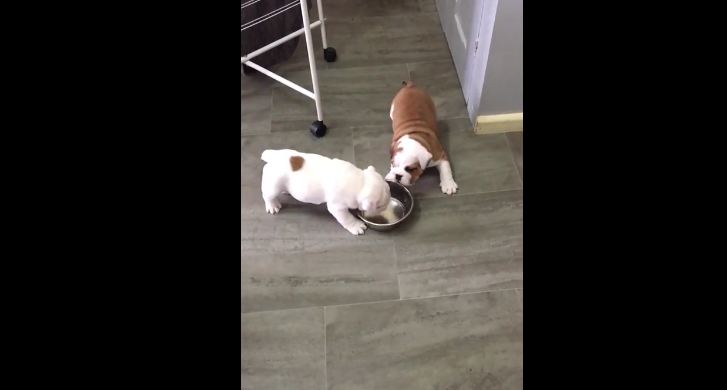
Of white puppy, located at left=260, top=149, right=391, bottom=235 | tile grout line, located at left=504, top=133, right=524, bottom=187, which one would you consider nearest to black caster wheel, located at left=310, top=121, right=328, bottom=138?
white puppy, located at left=260, top=149, right=391, bottom=235

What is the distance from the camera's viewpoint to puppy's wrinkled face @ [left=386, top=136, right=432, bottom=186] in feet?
4.94

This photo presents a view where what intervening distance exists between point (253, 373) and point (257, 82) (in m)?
1.21

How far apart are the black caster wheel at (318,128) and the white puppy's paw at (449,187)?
0.49m

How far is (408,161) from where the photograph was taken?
4.93 ft

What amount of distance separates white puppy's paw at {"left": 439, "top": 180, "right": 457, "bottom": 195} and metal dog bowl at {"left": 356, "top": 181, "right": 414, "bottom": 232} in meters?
0.11

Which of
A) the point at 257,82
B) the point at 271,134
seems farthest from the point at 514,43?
the point at 257,82

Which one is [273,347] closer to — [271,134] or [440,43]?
[271,134]

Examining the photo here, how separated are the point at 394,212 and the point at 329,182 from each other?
1.00 feet

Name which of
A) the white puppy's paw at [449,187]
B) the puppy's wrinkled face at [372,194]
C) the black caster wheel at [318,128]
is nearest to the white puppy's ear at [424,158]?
the white puppy's paw at [449,187]

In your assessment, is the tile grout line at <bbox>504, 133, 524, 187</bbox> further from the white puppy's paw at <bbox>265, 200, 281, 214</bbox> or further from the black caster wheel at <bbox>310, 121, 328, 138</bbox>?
the white puppy's paw at <bbox>265, 200, 281, 214</bbox>

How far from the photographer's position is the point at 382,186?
1345 millimetres

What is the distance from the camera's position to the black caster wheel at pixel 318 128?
1.76 m

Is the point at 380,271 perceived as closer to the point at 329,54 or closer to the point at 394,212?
the point at 394,212

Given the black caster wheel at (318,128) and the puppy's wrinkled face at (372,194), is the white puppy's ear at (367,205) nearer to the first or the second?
Result: the puppy's wrinkled face at (372,194)
